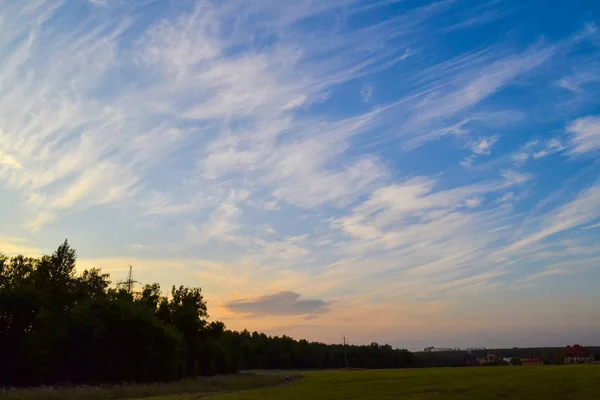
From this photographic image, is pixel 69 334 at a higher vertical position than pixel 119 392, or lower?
higher

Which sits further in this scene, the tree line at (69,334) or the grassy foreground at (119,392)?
the tree line at (69,334)

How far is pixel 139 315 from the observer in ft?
241

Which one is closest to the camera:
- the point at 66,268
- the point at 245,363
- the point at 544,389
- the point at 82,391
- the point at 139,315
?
the point at 82,391

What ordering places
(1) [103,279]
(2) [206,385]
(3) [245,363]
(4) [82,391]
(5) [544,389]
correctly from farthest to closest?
(3) [245,363]
(1) [103,279]
(2) [206,385]
(5) [544,389]
(4) [82,391]

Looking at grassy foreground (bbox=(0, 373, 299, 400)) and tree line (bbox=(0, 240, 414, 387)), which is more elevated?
tree line (bbox=(0, 240, 414, 387))

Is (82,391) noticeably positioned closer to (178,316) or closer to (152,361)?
(152,361)

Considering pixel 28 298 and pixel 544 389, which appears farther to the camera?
pixel 28 298

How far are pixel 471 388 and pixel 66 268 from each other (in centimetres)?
6247

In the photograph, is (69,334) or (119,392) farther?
(69,334)

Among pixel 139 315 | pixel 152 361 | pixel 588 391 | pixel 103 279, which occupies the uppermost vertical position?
pixel 103 279

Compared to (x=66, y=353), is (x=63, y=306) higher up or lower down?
higher up

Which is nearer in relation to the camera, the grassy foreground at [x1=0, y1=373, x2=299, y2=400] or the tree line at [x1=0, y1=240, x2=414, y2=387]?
the grassy foreground at [x1=0, y1=373, x2=299, y2=400]

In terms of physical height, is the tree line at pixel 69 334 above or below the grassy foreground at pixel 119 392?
above

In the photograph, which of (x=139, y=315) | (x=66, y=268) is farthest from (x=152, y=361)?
(x=66, y=268)
